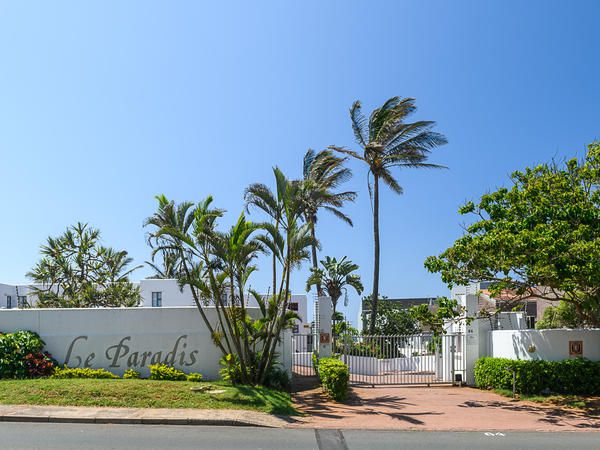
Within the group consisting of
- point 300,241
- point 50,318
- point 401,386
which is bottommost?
point 401,386

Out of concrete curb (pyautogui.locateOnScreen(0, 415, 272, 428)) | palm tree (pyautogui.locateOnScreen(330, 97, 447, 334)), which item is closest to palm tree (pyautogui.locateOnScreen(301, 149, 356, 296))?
palm tree (pyautogui.locateOnScreen(330, 97, 447, 334))

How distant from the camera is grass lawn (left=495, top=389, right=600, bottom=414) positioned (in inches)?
611

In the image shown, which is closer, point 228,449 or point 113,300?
point 228,449

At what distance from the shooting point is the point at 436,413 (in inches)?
→ 585

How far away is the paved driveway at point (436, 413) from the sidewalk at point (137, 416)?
1005 millimetres

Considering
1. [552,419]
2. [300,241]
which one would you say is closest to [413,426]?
[552,419]

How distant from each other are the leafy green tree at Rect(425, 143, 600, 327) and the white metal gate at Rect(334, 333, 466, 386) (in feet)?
12.1

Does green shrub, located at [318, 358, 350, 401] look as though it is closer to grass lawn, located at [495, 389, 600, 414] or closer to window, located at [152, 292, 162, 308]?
grass lawn, located at [495, 389, 600, 414]

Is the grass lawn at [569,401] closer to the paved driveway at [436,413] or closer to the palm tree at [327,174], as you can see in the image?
the paved driveway at [436,413]

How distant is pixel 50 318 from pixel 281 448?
1125cm

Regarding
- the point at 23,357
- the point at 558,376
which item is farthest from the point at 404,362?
the point at 23,357

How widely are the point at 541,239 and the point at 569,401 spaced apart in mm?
5126

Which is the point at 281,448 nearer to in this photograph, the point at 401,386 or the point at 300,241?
the point at 300,241

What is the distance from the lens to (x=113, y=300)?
35500mm
